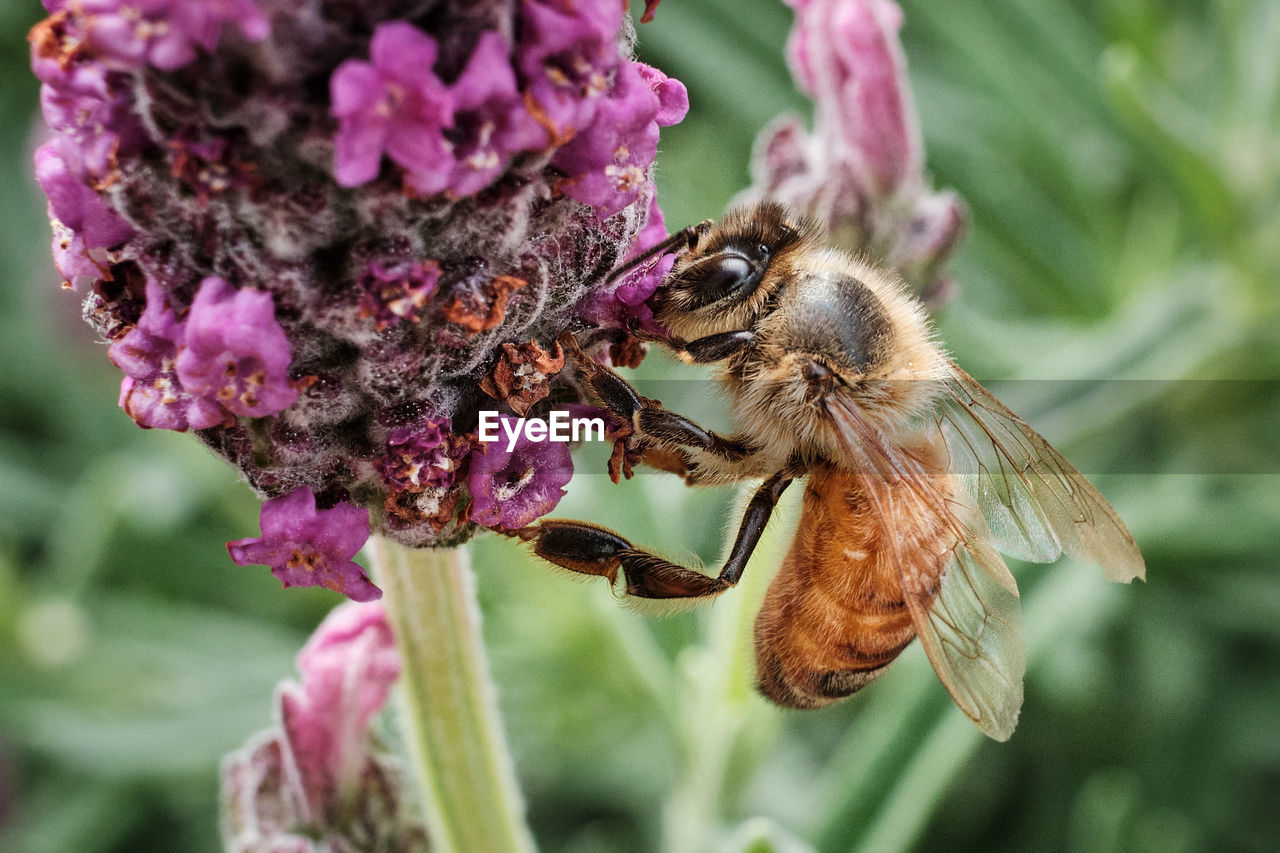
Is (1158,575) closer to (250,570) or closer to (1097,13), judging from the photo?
(1097,13)

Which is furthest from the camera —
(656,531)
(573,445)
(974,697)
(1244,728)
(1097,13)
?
(1097,13)

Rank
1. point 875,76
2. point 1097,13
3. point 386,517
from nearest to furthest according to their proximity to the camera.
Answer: point 386,517 < point 875,76 < point 1097,13

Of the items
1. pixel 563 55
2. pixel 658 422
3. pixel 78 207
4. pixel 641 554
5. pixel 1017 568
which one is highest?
pixel 563 55

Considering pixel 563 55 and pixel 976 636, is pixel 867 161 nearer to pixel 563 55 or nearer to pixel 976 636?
pixel 976 636

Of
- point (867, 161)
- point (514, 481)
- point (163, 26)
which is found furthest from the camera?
point (867, 161)

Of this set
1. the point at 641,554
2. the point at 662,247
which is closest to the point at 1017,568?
the point at 641,554

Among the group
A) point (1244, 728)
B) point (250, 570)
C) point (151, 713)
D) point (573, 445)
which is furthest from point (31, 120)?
point (1244, 728)

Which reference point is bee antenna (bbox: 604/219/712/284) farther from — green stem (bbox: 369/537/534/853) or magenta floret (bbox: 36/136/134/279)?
magenta floret (bbox: 36/136/134/279)
